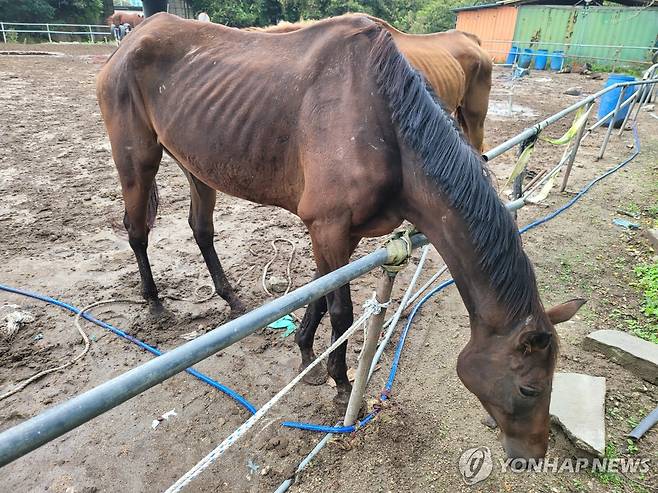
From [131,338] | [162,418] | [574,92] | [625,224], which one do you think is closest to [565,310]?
[162,418]

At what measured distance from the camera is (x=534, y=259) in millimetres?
3777

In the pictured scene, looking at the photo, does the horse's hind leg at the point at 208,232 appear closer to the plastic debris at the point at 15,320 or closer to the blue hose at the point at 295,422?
the blue hose at the point at 295,422

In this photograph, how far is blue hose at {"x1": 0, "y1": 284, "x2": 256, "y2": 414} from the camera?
244 centimetres

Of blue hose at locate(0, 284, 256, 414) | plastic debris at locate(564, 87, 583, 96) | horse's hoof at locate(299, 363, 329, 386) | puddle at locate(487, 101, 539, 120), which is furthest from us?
plastic debris at locate(564, 87, 583, 96)

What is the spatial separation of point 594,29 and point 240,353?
23314 mm

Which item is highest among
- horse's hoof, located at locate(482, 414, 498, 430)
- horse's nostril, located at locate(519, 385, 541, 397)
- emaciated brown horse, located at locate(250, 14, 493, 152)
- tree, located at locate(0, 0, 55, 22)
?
tree, located at locate(0, 0, 55, 22)

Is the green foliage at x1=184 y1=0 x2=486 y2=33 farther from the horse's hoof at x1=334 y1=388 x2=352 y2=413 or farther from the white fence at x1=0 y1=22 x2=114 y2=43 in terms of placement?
the horse's hoof at x1=334 y1=388 x2=352 y2=413

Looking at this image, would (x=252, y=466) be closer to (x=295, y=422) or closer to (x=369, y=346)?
(x=295, y=422)

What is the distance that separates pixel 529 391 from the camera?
5.23 feet

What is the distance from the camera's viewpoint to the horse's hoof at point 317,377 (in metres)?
2.58

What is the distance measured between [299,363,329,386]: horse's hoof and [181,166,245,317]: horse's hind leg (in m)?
0.85

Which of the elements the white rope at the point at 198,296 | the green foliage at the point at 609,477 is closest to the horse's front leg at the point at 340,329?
the green foliage at the point at 609,477

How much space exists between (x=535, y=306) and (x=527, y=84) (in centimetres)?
1551

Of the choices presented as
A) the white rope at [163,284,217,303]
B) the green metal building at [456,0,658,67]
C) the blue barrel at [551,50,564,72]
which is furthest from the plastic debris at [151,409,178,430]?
the blue barrel at [551,50,564,72]
